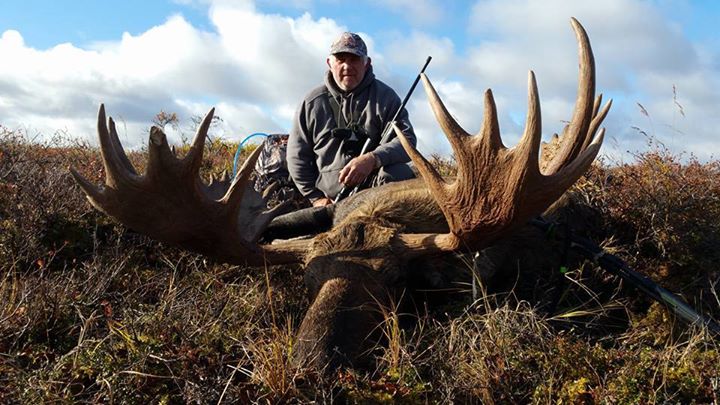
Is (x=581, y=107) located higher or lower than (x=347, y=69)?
lower

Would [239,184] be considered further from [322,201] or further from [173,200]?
[322,201]

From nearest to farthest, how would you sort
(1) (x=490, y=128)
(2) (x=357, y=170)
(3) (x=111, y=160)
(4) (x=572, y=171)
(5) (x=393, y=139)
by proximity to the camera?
(1) (x=490, y=128)
(4) (x=572, y=171)
(3) (x=111, y=160)
(2) (x=357, y=170)
(5) (x=393, y=139)

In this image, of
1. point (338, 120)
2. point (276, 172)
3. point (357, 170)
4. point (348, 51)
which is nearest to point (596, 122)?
point (357, 170)

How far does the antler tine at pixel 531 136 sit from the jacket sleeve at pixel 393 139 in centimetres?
233

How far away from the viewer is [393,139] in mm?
6023

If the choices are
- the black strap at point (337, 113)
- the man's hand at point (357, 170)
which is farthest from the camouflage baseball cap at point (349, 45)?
the man's hand at point (357, 170)

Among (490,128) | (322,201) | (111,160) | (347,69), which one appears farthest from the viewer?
(347,69)

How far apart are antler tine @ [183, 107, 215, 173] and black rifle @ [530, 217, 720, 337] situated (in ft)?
7.50

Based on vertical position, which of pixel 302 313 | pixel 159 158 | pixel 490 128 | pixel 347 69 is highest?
pixel 347 69

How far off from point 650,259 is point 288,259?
9.08ft

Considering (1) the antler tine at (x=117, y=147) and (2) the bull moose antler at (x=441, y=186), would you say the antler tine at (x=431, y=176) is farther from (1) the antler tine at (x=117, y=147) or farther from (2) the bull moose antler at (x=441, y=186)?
(1) the antler tine at (x=117, y=147)

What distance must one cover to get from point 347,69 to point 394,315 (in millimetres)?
3322

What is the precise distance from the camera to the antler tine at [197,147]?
3852 millimetres

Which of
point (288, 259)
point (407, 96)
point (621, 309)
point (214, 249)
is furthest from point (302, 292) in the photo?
point (407, 96)
